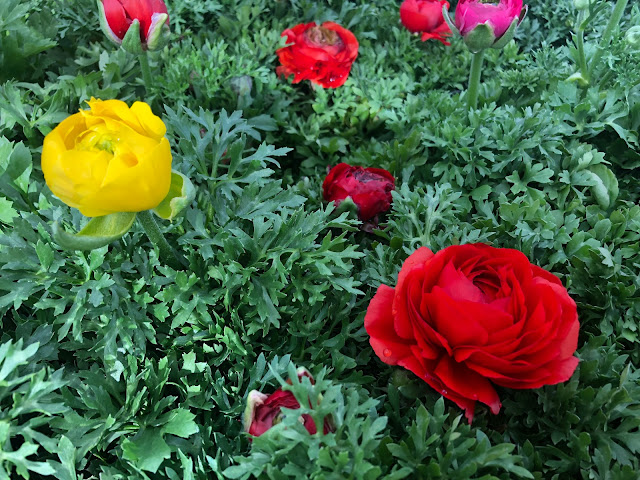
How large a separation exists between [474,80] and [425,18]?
11.6 inches

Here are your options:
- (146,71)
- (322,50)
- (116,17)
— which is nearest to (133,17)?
(116,17)

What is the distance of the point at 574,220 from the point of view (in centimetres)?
93

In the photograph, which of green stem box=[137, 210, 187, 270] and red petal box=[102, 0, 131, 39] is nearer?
green stem box=[137, 210, 187, 270]

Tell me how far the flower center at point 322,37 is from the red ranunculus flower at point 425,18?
0.69 ft

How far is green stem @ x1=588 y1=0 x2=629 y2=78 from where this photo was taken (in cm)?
114

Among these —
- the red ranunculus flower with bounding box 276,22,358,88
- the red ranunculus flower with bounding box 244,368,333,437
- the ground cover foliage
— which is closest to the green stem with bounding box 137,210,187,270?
the ground cover foliage

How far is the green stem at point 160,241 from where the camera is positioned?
2.42 ft

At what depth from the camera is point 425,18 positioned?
133 cm

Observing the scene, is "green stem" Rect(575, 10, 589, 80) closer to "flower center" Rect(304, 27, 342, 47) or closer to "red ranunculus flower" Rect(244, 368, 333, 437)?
"flower center" Rect(304, 27, 342, 47)

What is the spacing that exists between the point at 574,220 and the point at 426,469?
519 millimetres

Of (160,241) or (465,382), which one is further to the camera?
(160,241)

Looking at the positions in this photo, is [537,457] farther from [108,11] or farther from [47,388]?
[108,11]

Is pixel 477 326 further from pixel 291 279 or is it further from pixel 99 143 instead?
pixel 99 143

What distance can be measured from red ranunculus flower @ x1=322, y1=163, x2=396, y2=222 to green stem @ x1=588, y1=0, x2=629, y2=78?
1.76ft
